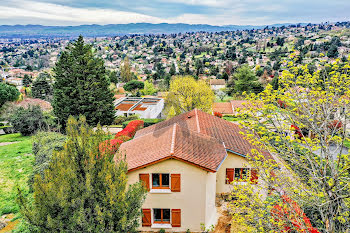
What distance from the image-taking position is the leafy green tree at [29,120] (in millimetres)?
30641

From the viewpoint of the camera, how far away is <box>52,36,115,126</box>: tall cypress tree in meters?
30.7

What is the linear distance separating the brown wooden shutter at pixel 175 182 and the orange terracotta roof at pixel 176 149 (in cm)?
116

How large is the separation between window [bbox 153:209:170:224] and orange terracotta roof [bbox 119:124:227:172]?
323cm

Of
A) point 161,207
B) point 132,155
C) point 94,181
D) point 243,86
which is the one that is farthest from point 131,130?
point 243,86

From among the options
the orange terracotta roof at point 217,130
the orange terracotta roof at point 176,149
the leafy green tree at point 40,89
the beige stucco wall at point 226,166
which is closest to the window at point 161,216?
the orange terracotta roof at point 176,149

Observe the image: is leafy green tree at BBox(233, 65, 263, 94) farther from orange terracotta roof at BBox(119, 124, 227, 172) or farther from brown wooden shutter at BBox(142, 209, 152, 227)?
brown wooden shutter at BBox(142, 209, 152, 227)

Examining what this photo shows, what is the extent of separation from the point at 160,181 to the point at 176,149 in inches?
81.0

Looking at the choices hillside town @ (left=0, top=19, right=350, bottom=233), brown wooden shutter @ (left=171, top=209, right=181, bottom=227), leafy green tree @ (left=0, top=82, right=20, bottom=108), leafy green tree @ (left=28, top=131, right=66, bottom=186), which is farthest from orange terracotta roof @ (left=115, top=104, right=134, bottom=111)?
brown wooden shutter @ (left=171, top=209, right=181, bottom=227)

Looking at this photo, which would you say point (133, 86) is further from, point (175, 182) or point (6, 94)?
point (175, 182)

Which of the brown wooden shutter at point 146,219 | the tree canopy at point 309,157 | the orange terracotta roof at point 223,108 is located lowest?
the orange terracotta roof at point 223,108

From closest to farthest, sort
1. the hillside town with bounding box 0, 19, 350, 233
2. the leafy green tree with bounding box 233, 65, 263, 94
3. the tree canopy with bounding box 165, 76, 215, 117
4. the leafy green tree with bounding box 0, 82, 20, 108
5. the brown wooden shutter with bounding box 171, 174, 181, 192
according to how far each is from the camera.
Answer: the hillside town with bounding box 0, 19, 350, 233 → the brown wooden shutter with bounding box 171, 174, 181, 192 → the tree canopy with bounding box 165, 76, 215, 117 → the leafy green tree with bounding box 0, 82, 20, 108 → the leafy green tree with bounding box 233, 65, 263, 94

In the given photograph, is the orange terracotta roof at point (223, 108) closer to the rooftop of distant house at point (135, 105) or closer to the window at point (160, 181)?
the rooftop of distant house at point (135, 105)

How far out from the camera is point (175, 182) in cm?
1316

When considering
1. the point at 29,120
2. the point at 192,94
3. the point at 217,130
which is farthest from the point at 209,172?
the point at 29,120
